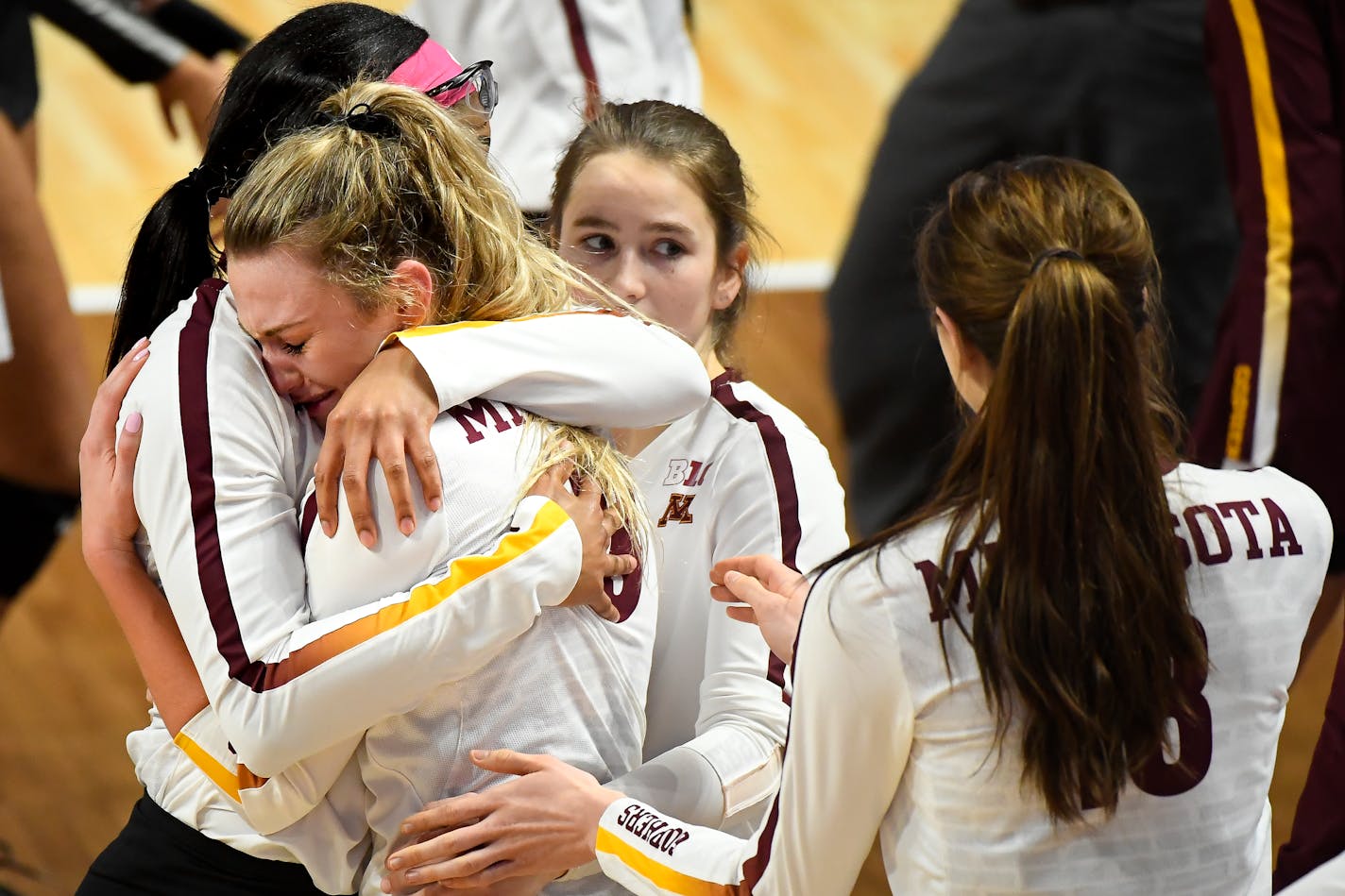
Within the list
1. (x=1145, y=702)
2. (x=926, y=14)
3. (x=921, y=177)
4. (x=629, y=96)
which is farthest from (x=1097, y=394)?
(x=926, y=14)

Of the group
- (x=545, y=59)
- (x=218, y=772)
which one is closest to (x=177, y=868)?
(x=218, y=772)

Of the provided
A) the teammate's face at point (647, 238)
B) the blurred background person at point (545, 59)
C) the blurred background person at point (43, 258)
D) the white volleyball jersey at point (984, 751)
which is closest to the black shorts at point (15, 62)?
the blurred background person at point (43, 258)

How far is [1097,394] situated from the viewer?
3.81 feet

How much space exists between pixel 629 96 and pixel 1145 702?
2.01 m

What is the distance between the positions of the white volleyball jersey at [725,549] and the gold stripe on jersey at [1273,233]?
113cm

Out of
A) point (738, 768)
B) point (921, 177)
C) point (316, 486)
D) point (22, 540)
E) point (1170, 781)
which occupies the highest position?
point (316, 486)

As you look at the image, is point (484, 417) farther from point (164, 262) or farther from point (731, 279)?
point (731, 279)

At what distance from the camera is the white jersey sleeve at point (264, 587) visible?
3.97ft

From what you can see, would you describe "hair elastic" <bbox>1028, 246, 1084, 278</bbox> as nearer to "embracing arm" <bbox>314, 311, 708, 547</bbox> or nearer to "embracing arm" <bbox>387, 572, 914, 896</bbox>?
"embracing arm" <bbox>387, 572, 914, 896</bbox>

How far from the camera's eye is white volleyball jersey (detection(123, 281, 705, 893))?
1215mm

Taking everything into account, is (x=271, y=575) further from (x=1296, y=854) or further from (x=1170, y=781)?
(x=1296, y=854)

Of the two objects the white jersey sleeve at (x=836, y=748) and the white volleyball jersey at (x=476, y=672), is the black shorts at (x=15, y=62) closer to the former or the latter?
the white volleyball jersey at (x=476, y=672)

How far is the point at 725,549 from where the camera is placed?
1722 millimetres

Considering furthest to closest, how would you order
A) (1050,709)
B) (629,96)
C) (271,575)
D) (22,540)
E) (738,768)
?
(22,540) → (629,96) → (738,768) → (271,575) → (1050,709)
